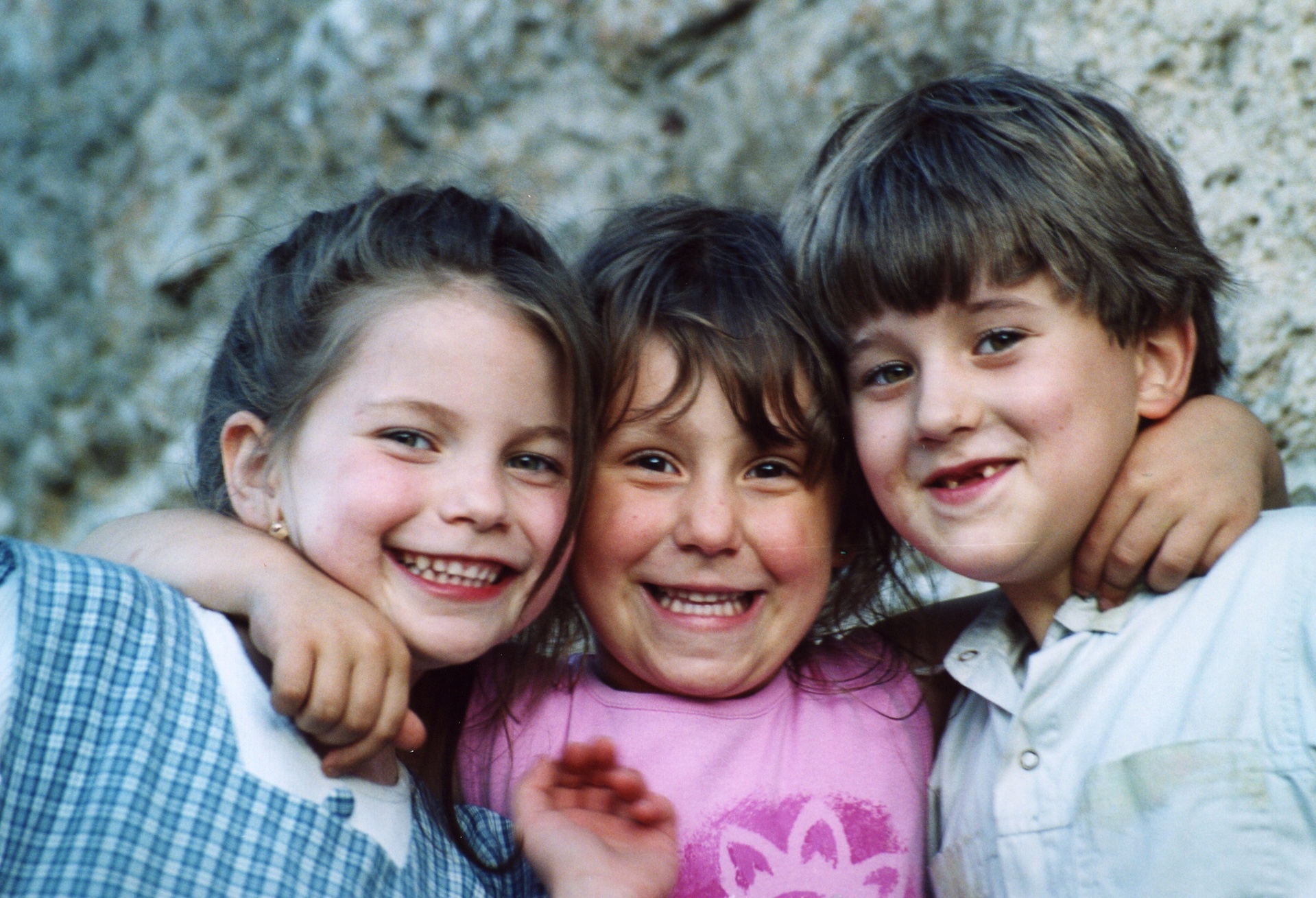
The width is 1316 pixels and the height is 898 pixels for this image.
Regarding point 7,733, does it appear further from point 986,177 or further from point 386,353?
point 986,177

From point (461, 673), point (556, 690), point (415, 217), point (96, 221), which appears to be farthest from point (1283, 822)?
point (96, 221)

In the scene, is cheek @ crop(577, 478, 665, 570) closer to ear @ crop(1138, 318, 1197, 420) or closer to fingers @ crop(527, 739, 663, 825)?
fingers @ crop(527, 739, 663, 825)

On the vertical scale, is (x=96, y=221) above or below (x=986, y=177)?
below

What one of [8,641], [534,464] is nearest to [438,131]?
[534,464]

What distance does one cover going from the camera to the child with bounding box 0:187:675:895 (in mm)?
1187

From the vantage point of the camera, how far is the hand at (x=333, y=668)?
1221mm

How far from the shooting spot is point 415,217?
1.61 m

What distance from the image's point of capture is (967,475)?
1484 mm

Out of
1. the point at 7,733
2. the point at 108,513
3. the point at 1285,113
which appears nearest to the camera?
the point at 7,733

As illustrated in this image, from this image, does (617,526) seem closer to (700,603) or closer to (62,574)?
(700,603)

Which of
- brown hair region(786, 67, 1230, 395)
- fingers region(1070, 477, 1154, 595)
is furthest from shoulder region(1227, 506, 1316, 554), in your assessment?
brown hair region(786, 67, 1230, 395)

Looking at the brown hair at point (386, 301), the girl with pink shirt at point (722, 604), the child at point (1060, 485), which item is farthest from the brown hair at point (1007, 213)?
the brown hair at point (386, 301)

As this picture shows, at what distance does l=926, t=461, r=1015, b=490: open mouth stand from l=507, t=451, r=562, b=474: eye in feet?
1.51

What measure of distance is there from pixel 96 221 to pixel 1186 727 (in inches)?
105
